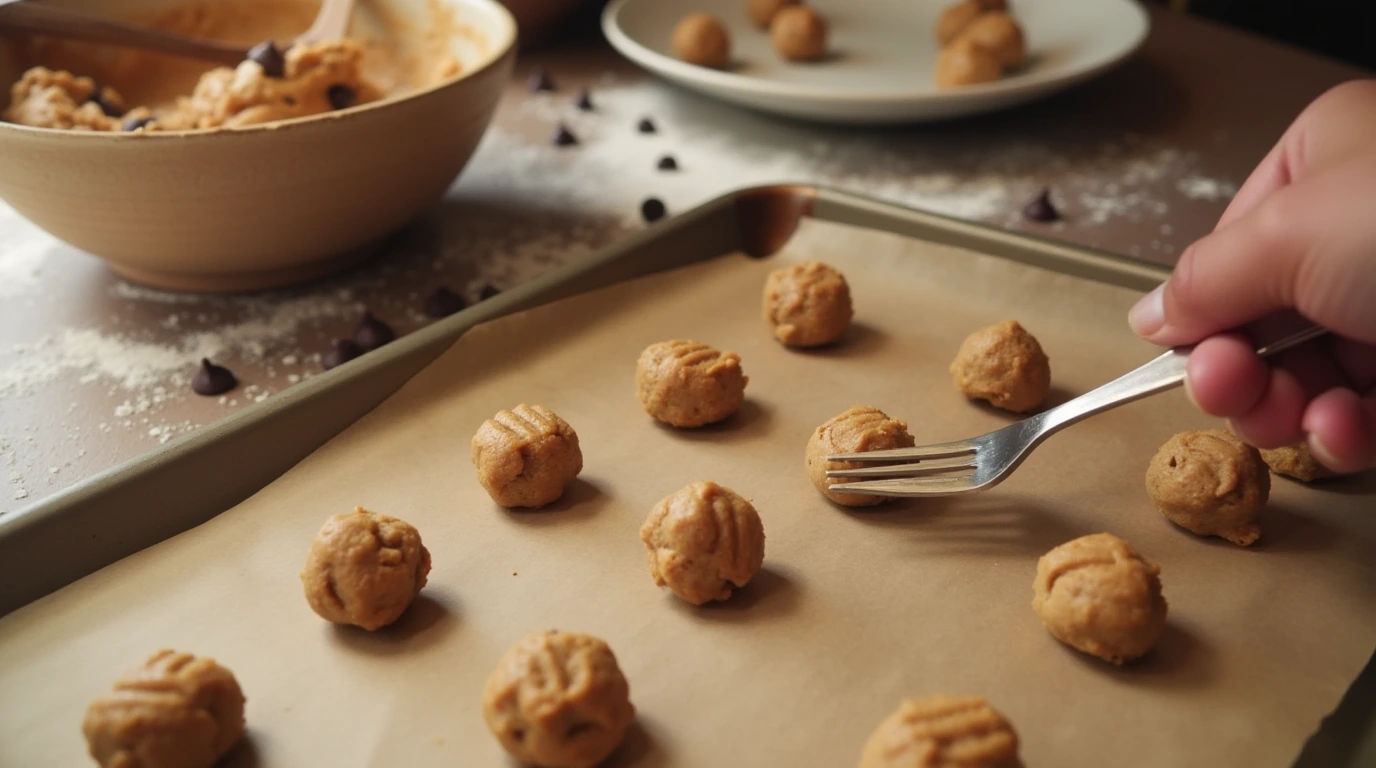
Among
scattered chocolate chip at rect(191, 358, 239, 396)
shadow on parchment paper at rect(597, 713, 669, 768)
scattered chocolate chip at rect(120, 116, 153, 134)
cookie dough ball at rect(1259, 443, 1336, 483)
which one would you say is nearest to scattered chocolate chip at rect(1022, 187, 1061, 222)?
cookie dough ball at rect(1259, 443, 1336, 483)

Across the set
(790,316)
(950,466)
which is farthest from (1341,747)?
(790,316)

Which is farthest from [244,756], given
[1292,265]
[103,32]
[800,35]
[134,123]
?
[800,35]

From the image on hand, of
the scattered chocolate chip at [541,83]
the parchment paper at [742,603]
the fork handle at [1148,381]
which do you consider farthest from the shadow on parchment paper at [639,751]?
the scattered chocolate chip at [541,83]

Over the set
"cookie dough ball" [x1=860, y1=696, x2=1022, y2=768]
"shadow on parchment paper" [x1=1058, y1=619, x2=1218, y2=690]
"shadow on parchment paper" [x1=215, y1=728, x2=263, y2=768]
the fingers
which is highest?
the fingers

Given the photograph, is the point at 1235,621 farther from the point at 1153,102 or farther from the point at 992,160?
the point at 1153,102

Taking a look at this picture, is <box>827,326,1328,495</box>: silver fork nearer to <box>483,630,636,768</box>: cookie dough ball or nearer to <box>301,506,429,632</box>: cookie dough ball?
<box>483,630,636,768</box>: cookie dough ball

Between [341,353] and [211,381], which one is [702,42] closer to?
[341,353]
